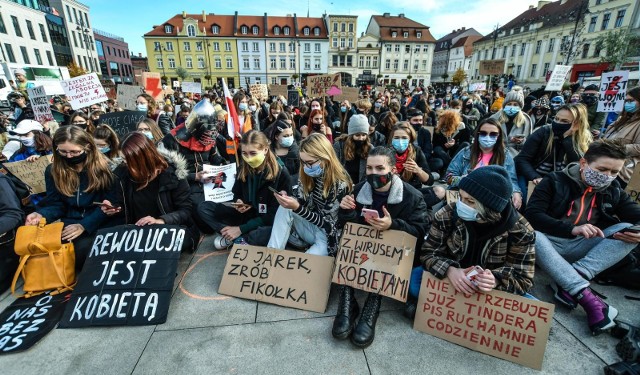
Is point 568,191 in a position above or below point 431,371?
above

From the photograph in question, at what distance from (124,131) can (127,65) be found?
75.0 metres

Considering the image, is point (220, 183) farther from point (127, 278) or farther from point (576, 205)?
point (576, 205)

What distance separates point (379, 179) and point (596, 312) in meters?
2.09

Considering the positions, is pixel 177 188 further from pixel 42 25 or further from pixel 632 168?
pixel 42 25

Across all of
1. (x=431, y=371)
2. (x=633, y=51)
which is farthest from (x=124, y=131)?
(x=633, y=51)

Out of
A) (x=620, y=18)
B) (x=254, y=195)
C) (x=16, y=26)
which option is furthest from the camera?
(x=620, y=18)

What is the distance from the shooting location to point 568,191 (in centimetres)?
303

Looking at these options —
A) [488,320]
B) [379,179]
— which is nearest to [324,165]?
[379,179]

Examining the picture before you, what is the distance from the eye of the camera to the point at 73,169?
3.40 m

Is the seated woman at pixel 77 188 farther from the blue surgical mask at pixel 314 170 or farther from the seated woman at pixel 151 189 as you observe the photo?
the blue surgical mask at pixel 314 170

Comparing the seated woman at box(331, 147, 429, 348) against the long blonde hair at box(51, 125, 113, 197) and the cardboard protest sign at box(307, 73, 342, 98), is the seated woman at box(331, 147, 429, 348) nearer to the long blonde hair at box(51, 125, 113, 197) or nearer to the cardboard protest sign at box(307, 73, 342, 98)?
the long blonde hair at box(51, 125, 113, 197)

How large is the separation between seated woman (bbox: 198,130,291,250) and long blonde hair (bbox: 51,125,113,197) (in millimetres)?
1399

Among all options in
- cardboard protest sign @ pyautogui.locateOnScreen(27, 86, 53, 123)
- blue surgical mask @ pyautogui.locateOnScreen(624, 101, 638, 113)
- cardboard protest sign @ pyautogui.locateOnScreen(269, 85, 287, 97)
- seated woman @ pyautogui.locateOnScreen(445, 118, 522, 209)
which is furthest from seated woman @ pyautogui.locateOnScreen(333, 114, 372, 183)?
cardboard protest sign @ pyautogui.locateOnScreen(269, 85, 287, 97)

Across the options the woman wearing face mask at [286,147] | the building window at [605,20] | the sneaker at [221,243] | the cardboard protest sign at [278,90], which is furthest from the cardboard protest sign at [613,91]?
the building window at [605,20]
